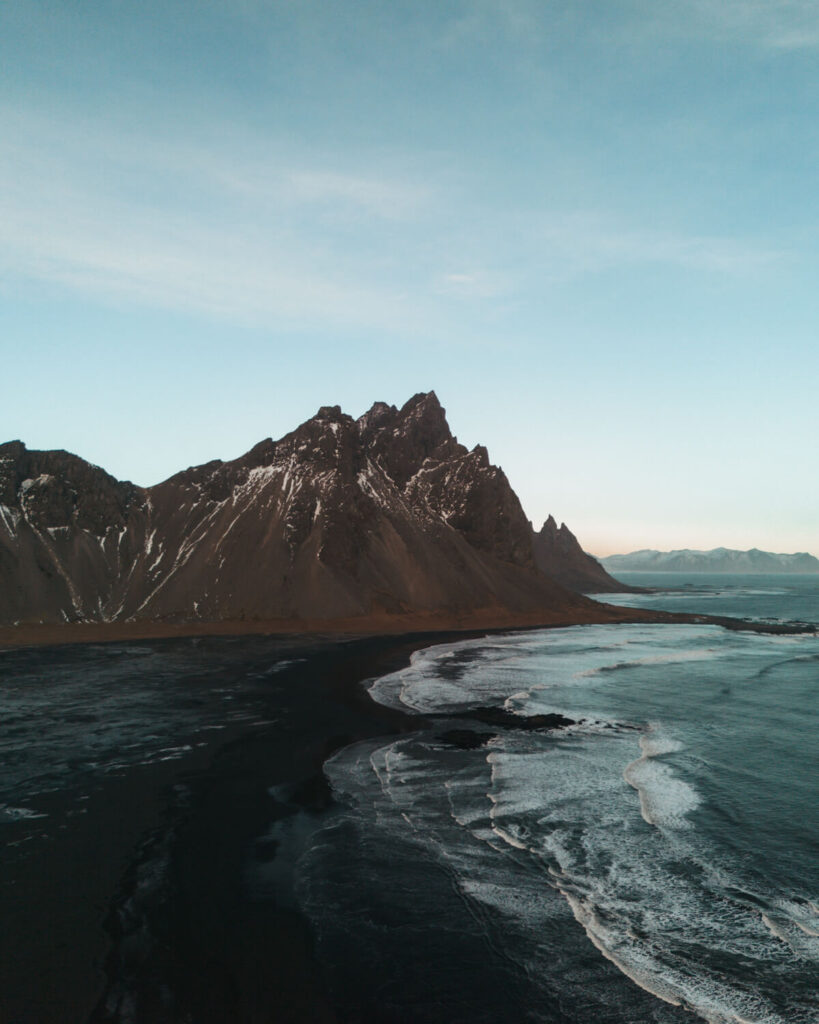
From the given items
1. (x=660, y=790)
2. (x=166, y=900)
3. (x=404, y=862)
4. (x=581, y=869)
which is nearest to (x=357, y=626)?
(x=660, y=790)

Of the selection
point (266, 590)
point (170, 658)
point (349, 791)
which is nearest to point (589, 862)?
point (349, 791)

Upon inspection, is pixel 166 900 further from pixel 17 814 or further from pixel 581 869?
pixel 581 869

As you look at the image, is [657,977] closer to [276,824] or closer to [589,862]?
[589,862]

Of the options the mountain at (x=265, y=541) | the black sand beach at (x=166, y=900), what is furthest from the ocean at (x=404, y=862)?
the mountain at (x=265, y=541)

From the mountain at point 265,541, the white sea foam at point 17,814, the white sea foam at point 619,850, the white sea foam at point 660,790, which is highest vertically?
the mountain at point 265,541

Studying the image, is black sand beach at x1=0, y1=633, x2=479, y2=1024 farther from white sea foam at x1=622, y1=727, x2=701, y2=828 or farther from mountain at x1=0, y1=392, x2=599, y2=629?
mountain at x1=0, y1=392, x2=599, y2=629

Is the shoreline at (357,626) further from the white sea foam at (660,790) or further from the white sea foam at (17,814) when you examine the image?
the white sea foam at (17,814)
